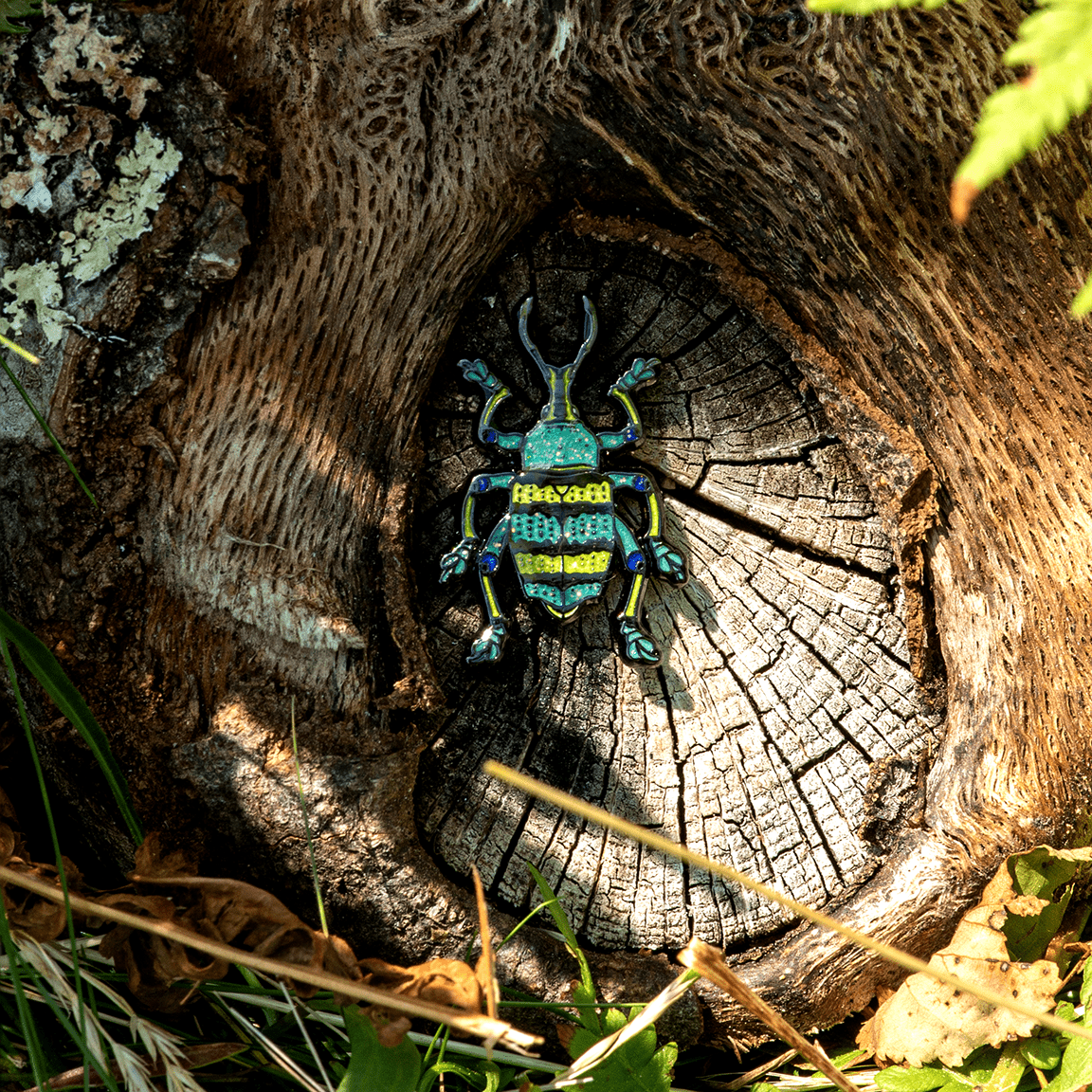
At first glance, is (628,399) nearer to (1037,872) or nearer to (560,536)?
(560,536)

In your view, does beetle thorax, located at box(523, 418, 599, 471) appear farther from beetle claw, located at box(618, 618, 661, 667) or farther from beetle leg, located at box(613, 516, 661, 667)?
beetle claw, located at box(618, 618, 661, 667)

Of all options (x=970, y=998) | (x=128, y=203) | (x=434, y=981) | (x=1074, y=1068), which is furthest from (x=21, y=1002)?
(x=1074, y=1068)

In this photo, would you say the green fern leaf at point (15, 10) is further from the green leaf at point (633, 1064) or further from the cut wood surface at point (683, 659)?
the green leaf at point (633, 1064)

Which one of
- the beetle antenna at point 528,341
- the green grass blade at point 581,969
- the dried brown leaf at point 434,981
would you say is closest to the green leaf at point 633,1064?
the green grass blade at point 581,969

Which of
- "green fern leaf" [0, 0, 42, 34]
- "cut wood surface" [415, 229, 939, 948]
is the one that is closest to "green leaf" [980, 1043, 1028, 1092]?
"cut wood surface" [415, 229, 939, 948]

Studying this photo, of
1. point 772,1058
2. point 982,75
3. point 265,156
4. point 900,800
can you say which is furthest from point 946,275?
point 772,1058

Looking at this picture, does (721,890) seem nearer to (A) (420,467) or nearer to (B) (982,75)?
(A) (420,467)
